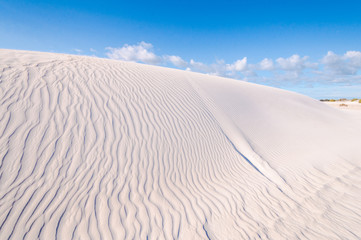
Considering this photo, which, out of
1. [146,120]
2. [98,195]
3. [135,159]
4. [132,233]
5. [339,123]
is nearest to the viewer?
[132,233]

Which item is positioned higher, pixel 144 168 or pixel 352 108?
pixel 144 168

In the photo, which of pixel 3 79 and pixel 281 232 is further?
pixel 3 79

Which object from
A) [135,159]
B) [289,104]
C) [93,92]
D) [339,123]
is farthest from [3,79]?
[339,123]

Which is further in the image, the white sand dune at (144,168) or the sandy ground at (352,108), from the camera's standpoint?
the sandy ground at (352,108)

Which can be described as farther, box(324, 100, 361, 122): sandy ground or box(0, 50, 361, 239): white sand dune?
box(324, 100, 361, 122): sandy ground

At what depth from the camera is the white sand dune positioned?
9.20 feet

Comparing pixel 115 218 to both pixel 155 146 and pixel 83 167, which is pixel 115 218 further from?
pixel 155 146

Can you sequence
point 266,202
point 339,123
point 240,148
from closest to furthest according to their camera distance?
point 266,202, point 240,148, point 339,123

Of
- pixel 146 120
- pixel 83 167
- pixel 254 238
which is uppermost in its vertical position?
pixel 146 120

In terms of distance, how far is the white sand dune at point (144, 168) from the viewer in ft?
9.20

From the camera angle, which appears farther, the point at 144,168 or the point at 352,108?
the point at 352,108

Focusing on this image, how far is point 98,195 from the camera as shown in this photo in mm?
3100

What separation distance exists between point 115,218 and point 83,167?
1.24 m

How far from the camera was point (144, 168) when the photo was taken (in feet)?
12.7
